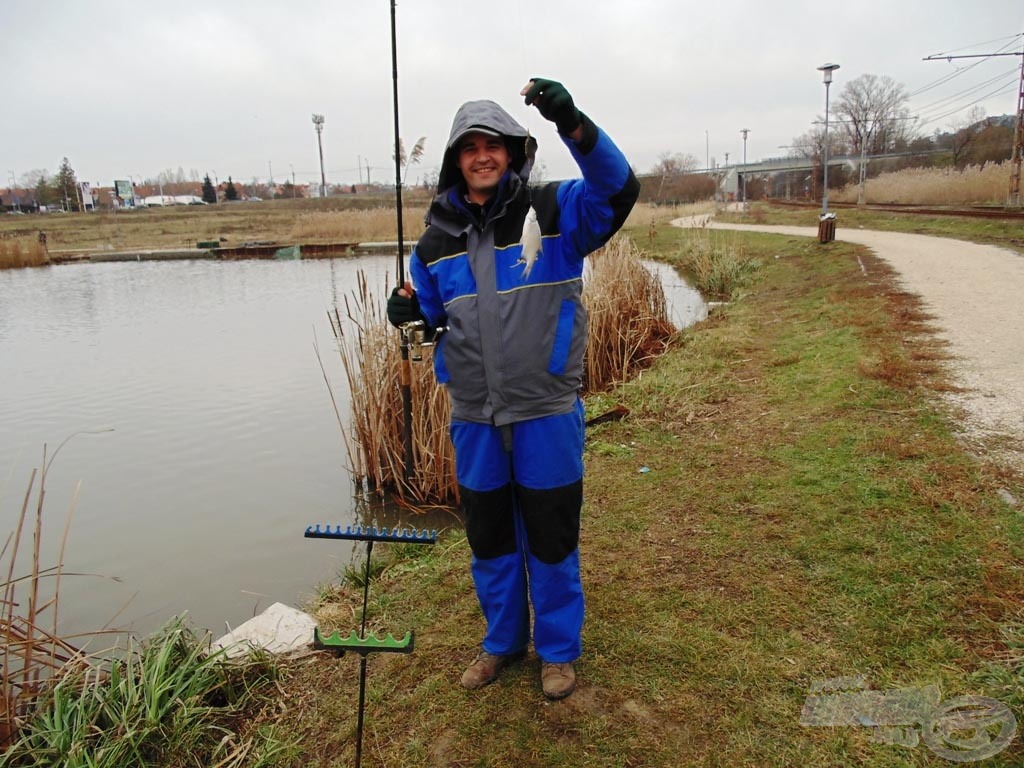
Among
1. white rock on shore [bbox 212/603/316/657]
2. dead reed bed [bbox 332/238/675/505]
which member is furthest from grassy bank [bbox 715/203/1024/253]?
white rock on shore [bbox 212/603/316/657]

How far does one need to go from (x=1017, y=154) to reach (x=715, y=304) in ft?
45.3

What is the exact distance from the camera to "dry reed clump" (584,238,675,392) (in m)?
7.07

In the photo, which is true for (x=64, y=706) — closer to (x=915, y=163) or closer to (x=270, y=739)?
(x=270, y=739)

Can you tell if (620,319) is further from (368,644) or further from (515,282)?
(368,644)

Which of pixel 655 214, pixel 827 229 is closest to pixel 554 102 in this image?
pixel 827 229

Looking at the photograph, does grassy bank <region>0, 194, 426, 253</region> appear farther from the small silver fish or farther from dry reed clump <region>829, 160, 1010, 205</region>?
the small silver fish

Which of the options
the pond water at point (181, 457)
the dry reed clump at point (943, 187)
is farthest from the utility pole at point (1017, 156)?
the pond water at point (181, 457)

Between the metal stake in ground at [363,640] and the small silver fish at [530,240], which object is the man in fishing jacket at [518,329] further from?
the metal stake in ground at [363,640]

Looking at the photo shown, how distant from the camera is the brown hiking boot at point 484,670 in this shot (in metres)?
2.44

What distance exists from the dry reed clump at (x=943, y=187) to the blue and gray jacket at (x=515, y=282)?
24115 mm

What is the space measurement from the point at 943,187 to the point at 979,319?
22.7 meters

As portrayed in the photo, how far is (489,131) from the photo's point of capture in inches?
83.0

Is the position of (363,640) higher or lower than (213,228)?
lower

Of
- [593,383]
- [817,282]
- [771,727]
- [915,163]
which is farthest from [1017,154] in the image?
[915,163]
